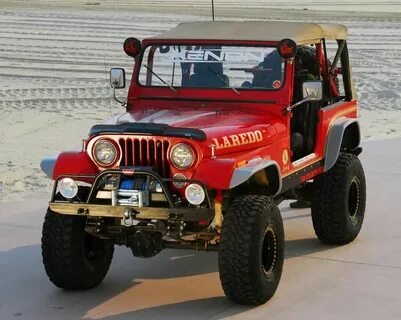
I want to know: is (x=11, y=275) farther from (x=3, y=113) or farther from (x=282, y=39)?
(x=3, y=113)

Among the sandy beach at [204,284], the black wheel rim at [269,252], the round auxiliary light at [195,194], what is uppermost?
the round auxiliary light at [195,194]

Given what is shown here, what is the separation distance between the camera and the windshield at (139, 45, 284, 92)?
764 centimetres

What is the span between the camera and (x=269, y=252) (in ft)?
22.2

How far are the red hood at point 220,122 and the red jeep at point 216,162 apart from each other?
10mm

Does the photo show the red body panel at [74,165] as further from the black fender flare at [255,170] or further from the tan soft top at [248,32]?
the tan soft top at [248,32]

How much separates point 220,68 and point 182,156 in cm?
140

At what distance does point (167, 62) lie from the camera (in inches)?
310

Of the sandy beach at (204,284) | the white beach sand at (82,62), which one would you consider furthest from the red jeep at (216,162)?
the white beach sand at (82,62)

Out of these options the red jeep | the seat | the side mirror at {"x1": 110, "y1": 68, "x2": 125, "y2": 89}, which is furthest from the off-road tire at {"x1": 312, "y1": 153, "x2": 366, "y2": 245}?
the side mirror at {"x1": 110, "y1": 68, "x2": 125, "y2": 89}

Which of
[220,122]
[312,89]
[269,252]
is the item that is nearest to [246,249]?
[269,252]

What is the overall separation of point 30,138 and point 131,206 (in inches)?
277

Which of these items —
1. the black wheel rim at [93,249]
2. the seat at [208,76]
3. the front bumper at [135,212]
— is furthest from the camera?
the seat at [208,76]

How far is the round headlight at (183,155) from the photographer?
256 inches

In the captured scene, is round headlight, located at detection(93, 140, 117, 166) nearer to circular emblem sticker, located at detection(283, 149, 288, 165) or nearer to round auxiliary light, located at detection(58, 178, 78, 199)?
round auxiliary light, located at detection(58, 178, 78, 199)
